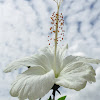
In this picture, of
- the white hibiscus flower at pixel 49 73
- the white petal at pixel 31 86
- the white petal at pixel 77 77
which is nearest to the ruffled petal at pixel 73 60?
the white hibiscus flower at pixel 49 73

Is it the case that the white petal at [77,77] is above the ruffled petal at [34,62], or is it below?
Answer: above

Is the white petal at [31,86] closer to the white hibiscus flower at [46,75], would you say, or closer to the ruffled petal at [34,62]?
the white hibiscus flower at [46,75]

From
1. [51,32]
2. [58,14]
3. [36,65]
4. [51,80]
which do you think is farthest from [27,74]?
[58,14]

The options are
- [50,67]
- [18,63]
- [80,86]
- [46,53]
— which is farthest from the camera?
[46,53]

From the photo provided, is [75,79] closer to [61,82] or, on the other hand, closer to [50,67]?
[61,82]

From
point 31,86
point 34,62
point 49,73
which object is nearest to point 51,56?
point 34,62

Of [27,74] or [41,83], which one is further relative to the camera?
[27,74]

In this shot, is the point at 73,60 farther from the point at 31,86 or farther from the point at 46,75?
the point at 31,86

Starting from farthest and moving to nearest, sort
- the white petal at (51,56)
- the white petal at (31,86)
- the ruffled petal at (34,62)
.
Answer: the white petal at (51,56)
the ruffled petal at (34,62)
the white petal at (31,86)
